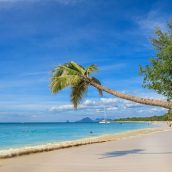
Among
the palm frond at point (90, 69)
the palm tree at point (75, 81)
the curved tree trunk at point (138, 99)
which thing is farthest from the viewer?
the palm frond at point (90, 69)

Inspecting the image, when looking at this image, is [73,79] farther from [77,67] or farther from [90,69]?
[90,69]

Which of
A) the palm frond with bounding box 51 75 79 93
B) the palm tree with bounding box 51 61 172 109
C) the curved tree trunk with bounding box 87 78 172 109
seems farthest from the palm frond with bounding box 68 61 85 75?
the curved tree trunk with bounding box 87 78 172 109

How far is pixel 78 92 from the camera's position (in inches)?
612

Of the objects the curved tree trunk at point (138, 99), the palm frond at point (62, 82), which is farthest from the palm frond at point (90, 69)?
the curved tree trunk at point (138, 99)

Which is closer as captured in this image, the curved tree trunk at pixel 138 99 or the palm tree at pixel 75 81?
the curved tree trunk at pixel 138 99

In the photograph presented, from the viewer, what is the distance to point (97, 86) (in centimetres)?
1362

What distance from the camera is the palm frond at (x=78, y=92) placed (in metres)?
14.7

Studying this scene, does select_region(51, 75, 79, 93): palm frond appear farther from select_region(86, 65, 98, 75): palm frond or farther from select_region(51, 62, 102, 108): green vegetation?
select_region(86, 65, 98, 75): palm frond

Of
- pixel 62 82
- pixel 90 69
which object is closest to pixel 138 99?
pixel 90 69

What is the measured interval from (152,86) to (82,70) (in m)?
2.61

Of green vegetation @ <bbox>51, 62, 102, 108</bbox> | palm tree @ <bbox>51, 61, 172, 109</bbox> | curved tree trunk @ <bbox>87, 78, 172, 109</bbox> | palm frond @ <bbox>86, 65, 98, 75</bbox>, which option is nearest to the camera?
curved tree trunk @ <bbox>87, 78, 172, 109</bbox>

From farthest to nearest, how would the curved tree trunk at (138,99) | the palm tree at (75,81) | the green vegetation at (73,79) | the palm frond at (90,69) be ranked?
the palm frond at (90,69)
the green vegetation at (73,79)
the palm tree at (75,81)
the curved tree trunk at (138,99)

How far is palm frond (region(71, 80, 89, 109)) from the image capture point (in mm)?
14723

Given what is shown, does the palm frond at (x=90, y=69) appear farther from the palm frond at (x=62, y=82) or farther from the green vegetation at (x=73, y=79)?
the palm frond at (x=62, y=82)
